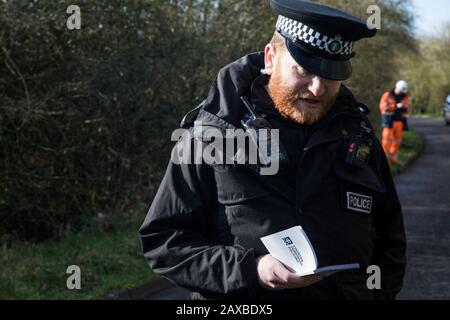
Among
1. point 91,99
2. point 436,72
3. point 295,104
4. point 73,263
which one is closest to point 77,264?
point 73,263

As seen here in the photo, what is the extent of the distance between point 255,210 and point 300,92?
17.1 inches

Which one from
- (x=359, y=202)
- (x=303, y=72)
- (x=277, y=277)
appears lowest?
(x=277, y=277)

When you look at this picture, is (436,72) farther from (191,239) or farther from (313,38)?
(191,239)

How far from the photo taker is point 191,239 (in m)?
2.52

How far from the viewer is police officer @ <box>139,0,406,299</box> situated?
2453mm

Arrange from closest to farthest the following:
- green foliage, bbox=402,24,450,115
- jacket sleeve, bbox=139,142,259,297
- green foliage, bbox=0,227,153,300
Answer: jacket sleeve, bbox=139,142,259,297 → green foliage, bbox=0,227,153,300 → green foliage, bbox=402,24,450,115

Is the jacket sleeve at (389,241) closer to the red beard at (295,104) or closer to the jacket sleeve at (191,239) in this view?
the red beard at (295,104)

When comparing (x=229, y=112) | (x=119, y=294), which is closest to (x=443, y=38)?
(x=119, y=294)

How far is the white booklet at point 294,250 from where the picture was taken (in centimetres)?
228

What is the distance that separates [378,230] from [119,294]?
4006mm

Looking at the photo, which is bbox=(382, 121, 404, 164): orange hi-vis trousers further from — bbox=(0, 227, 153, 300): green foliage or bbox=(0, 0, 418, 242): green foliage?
bbox=(0, 227, 153, 300): green foliage

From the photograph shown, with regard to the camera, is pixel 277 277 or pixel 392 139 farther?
pixel 392 139

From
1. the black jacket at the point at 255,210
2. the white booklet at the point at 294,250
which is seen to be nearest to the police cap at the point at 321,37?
the black jacket at the point at 255,210

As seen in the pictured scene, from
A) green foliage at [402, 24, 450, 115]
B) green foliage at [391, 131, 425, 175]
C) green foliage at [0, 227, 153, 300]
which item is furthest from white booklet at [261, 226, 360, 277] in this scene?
green foliage at [402, 24, 450, 115]
